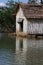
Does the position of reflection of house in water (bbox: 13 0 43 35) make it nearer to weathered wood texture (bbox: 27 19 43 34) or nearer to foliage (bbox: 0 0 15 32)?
weathered wood texture (bbox: 27 19 43 34)

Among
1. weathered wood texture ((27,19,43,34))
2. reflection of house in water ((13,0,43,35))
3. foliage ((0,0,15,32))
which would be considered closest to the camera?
reflection of house in water ((13,0,43,35))

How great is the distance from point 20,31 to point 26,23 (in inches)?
126

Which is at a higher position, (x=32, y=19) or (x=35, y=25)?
(x=32, y=19)

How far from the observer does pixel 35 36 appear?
31.7m

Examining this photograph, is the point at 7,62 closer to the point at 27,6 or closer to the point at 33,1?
the point at 27,6

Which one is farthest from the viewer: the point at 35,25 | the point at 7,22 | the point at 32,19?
the point at 7,22

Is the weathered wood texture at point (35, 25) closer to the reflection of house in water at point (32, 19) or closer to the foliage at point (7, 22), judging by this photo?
the reflection of house in water at point (32, 19)

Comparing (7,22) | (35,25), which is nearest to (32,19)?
(35,25)

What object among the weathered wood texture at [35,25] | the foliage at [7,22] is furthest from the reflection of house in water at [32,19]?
the foliage at [7,22]

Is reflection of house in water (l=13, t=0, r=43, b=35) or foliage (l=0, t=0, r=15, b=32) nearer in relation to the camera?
reflection of house in water (l=13, t=0, r=43, b=35)

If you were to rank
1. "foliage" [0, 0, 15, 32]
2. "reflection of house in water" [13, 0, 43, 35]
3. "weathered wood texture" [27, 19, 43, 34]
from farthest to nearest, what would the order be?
"foliage" [0, 0, 15, 32] < "weathered wood texture" [27, 19, 43, 34] < "reflection of house in water" [13, 0, 43, 35]

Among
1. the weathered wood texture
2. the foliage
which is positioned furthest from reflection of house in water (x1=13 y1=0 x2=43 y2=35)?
the foliage

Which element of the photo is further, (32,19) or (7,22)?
(7,22)

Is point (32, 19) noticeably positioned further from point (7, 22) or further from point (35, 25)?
point (7, 22)
